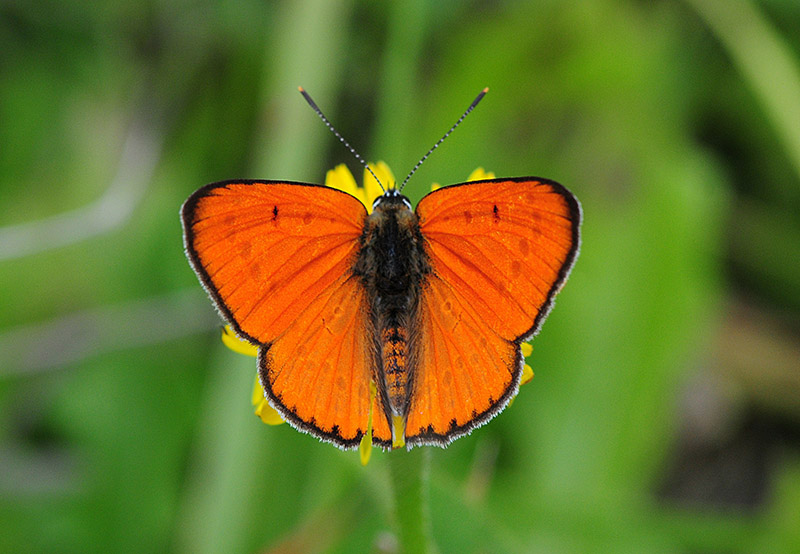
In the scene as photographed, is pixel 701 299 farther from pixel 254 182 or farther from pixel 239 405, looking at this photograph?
pixel 254 182

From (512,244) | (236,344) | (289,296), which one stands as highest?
(512,244)

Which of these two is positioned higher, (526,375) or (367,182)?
(367,182)

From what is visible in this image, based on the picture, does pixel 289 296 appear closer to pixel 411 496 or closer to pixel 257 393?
pixel 257 393

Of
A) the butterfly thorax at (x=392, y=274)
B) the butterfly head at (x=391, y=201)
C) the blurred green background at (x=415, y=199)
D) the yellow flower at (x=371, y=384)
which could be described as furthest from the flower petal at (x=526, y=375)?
the blurred green background at (x=415, y=199)

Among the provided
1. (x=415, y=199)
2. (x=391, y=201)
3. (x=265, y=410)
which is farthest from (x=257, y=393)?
(x=415, y=199)

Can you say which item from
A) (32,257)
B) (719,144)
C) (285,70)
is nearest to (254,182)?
(285,70)

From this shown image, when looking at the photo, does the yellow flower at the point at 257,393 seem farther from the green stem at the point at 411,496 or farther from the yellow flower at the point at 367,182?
the yellow flower at the point at 367,182

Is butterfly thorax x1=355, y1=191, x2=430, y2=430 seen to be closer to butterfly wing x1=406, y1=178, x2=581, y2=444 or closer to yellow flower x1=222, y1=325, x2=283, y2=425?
butterfly wing x1=406, y1=178, x2=581, y2=444
